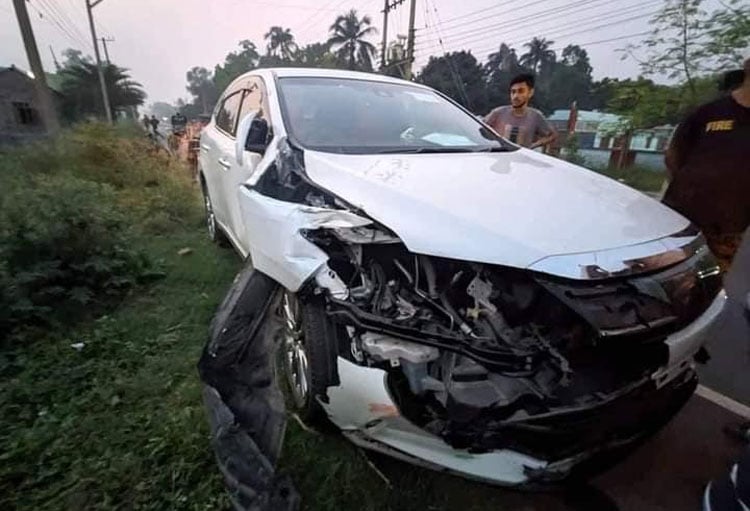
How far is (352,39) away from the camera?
38156 mm

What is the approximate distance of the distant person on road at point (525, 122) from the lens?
13.1 ft

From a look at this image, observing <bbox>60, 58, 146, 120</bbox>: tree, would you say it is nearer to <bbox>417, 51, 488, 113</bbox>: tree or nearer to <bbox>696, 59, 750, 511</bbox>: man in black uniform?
<bbox>417, 51, 488, 113</bbox>: tree

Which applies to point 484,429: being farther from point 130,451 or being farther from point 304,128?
point 304,128

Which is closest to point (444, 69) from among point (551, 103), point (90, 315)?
point (551, 103)

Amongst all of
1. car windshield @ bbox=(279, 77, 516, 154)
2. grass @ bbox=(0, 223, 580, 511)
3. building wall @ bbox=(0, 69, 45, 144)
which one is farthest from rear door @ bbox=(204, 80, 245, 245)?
building wall @ bbox=(0, 69, 45, 144)

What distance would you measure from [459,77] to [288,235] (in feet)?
96.7

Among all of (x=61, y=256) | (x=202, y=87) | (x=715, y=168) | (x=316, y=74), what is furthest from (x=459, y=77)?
(x=202, y=87)

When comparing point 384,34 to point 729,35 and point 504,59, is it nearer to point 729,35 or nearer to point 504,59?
point 729,35

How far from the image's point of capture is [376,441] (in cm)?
140

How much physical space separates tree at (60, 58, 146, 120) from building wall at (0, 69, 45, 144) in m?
2.88

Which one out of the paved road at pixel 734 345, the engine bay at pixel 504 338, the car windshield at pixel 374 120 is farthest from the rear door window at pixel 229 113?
the paved road at pixel 734 345

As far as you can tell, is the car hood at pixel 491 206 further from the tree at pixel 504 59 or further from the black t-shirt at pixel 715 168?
the tree at pixel 504 59

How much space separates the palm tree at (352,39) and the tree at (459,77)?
33.8 feet

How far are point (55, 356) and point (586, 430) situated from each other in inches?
105
